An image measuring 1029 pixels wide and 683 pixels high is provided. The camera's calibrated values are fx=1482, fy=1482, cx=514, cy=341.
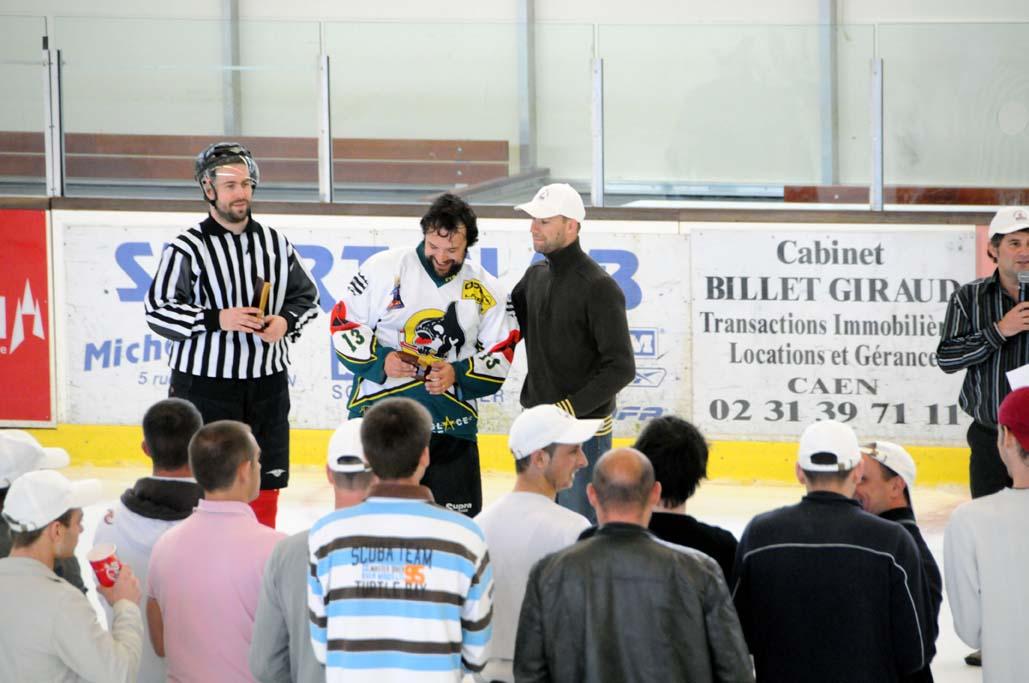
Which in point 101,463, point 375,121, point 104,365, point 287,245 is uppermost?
point 375,121

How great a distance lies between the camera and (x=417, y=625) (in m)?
3.00

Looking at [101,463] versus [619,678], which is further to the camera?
[101,463]

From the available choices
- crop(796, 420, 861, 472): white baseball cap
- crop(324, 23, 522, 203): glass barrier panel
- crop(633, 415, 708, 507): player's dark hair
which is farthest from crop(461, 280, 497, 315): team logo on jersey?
crop(324, 23, 522, 203): glass barrier panel

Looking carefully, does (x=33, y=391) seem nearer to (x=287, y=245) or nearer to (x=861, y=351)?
(x=287, y=245)

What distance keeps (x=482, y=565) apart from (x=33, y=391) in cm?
599

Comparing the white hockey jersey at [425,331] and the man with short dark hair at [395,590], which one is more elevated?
the white hockey jersey at [425,331]

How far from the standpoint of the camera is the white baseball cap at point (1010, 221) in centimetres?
502

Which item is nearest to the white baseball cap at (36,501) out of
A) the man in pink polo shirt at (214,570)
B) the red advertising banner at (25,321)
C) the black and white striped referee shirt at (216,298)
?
the man in pink polo shirt at (214,570)

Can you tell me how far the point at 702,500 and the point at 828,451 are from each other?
14.4ft

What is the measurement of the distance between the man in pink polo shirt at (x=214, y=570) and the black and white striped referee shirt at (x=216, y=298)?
164 centimetres

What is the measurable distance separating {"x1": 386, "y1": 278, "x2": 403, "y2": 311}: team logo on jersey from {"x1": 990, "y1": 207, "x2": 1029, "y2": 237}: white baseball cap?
2.02m

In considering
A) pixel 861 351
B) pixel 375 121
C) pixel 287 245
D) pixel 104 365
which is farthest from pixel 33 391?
pixel 861 351

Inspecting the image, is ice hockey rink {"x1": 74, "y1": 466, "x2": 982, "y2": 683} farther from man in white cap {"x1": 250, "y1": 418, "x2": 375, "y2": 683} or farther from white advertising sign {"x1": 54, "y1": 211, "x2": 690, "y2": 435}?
man in white cap {"x1": 250, "y1": 418, "x2": 375, "y2": 683}

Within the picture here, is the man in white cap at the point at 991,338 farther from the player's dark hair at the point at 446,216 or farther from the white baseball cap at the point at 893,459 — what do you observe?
the player's dark hair at the point at 446,216
